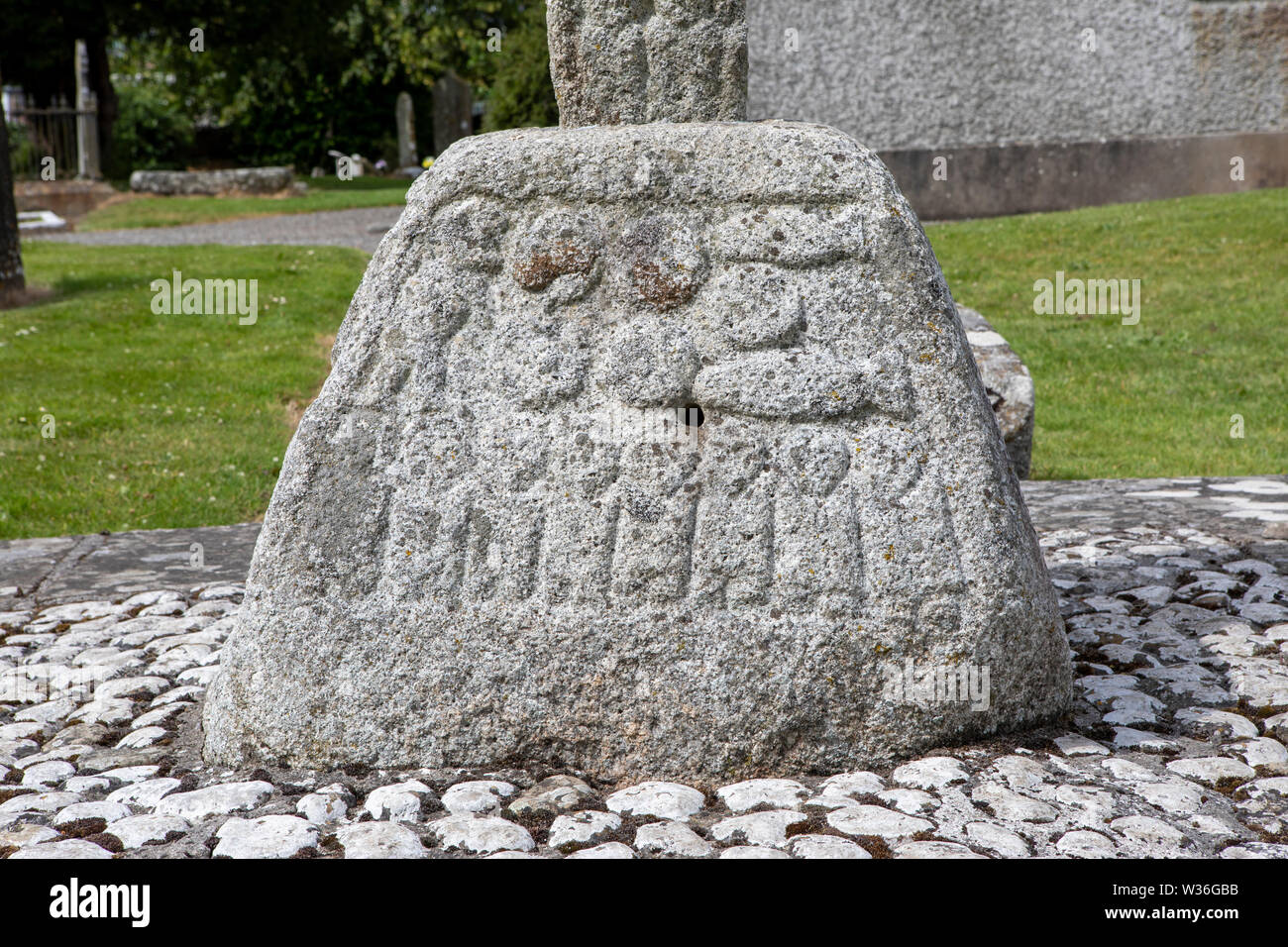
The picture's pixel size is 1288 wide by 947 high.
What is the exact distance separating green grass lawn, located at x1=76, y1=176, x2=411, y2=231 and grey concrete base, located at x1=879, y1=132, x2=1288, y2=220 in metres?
9.58

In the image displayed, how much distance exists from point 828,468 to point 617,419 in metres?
0.48

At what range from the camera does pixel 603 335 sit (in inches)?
111

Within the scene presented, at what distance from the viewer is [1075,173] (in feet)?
46.7

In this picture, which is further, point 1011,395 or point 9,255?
point 9,255

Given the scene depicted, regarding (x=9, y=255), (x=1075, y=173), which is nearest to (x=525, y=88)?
(x=1075, y=173)

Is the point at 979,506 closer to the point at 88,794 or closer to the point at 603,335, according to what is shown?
the point at 603,335

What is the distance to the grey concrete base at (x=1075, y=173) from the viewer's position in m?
14.1

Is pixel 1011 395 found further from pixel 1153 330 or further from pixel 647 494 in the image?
pixel 1153 330

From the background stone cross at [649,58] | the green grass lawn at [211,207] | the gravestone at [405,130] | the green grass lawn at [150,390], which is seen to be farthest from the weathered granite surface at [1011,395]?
the gravestone at [405,130]

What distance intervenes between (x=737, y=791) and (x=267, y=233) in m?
15.3

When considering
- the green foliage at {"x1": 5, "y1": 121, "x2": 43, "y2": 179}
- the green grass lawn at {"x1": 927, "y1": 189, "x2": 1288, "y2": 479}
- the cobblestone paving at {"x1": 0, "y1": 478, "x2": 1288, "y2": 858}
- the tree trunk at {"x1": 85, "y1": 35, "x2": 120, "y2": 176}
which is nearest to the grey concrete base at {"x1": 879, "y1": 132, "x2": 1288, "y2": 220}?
the green grass lawn at {"x1": 927, "y1": 189, "x2": 1288, "y2": 479}

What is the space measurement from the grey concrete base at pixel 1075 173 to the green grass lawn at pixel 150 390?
6.62 m
